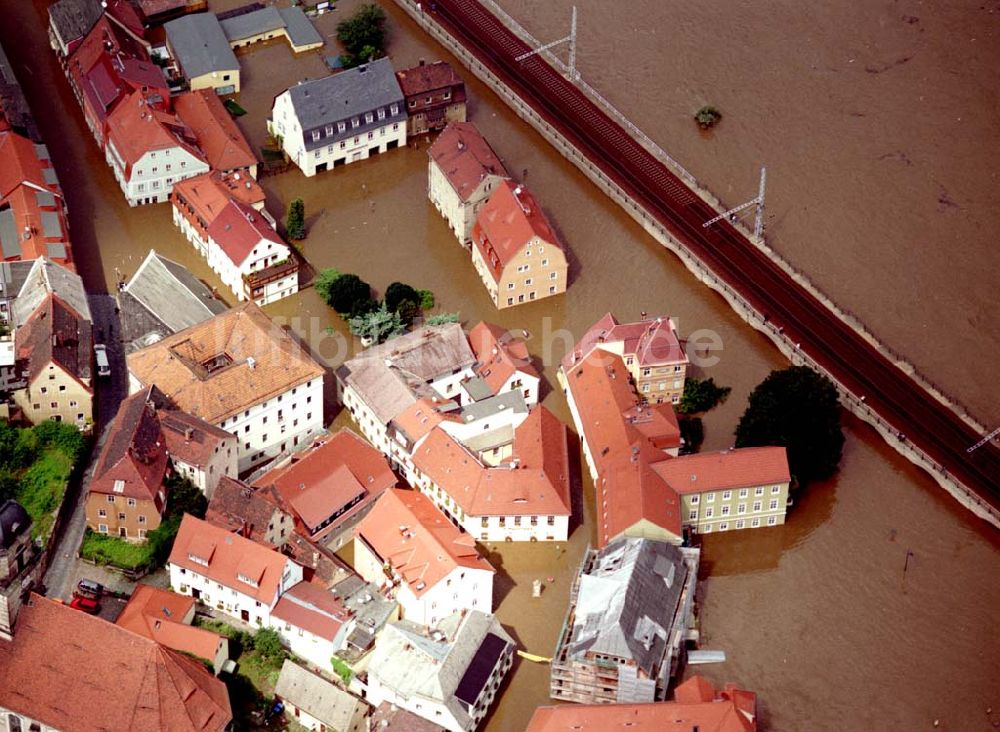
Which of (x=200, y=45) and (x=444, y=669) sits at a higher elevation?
(x=200, y=45)

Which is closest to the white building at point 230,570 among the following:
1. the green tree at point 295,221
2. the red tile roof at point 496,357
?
the red tile roof at point 496,357

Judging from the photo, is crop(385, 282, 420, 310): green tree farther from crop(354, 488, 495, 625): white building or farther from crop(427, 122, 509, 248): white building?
crop(354, 488, 495, 625): white building

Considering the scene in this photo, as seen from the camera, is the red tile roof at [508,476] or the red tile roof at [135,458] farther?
the red tile roof at [508,476]

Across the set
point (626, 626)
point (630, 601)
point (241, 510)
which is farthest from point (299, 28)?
point (626, 626)

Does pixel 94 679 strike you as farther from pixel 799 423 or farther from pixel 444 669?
pixel 799 423

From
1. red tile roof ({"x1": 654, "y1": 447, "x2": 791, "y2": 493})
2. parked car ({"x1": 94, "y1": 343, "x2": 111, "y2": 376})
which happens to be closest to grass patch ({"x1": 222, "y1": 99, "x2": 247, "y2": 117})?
parked car ({"x1": 94, "y1": 343, "x2": 111, "y2": 376})

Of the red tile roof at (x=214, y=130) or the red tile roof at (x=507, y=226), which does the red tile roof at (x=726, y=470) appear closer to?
the red tile roof at (x=507, y=226)
